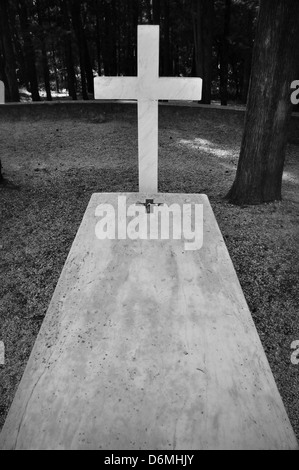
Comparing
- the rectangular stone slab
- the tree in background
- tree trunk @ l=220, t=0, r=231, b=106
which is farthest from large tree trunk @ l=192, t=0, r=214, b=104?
the rectangular stone slab

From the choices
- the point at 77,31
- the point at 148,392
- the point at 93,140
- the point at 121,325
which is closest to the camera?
the point at 148,392

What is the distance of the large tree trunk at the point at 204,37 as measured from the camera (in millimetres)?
12453

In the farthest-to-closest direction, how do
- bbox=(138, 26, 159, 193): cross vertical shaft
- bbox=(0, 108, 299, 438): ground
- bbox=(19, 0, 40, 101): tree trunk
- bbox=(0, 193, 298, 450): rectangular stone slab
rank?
1. bbox=(19, 0, 40, 101): tree trunk
2. bbox=(0, 108, 299, 438): ground
3. bbox=(138, 26, 159, 193): cross vertical shaft
4. bbox=(0, 193, 298, 450): rectangular stone slab

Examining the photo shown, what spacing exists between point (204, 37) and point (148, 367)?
13.4 m

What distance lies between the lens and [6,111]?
11.6 metres

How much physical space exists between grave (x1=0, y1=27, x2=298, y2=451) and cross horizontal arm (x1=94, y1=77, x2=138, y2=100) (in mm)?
479

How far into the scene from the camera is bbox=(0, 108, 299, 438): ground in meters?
3.46

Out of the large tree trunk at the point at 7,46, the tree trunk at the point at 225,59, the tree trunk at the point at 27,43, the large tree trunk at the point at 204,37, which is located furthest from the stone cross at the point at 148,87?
the tree trunk at the point at 27,43

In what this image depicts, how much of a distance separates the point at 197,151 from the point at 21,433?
25.7ft

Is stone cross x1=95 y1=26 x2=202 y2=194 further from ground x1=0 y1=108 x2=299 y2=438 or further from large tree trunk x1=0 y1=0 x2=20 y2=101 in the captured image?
large tree trunk x1=0 y1=0 x2=20 y2=101

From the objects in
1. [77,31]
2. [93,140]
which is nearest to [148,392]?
[93,140]

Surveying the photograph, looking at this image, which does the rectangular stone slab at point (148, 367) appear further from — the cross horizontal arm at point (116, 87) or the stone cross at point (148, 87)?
the cross horizontal arm at point (116, 87)

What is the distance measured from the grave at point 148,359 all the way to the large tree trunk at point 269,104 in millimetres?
2230

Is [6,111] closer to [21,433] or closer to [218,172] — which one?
[218,172]
